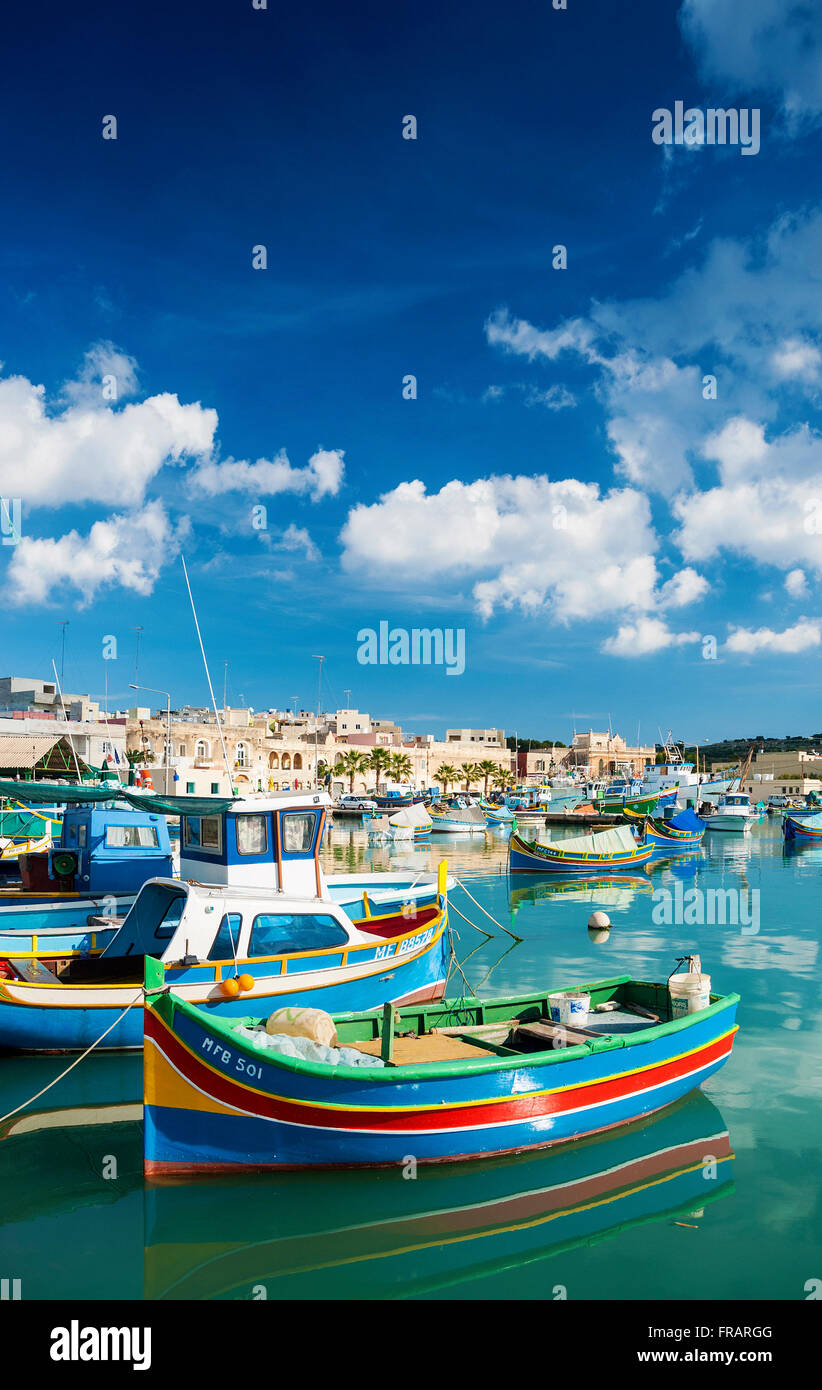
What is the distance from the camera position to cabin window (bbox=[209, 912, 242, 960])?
1250cm

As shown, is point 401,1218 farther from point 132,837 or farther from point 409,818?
point 409,818

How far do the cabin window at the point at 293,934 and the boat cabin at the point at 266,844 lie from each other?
150cm

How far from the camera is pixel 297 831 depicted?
15.2m

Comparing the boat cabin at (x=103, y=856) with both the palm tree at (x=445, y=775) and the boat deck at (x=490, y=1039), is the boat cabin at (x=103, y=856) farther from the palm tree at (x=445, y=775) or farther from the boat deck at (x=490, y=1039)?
the palm tree at (x=445, y=775)

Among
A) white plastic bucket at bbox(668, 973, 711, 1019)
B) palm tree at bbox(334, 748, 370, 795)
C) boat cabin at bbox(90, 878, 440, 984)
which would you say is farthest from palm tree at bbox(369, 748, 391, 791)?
white plastic bucket at bbox(668, 973, 711, 1019)

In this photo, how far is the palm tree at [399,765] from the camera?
129 metres

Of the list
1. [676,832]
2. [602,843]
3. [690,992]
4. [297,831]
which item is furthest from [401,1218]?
[676,832]

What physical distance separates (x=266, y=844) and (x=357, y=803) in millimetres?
91975

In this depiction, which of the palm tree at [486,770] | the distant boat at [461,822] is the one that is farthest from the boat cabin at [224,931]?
the palm tree at [486,770]

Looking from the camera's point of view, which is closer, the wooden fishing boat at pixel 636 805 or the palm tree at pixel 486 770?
the wooden fishing boat at pixel 636 805

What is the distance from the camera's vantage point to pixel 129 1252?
7.71 m

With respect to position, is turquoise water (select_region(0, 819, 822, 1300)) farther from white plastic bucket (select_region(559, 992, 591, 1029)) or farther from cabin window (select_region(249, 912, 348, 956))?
cabin window (select_region(249, 912, 348, 956))

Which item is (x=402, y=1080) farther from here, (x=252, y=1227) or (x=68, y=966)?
(x=68, y=966)

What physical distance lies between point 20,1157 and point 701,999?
8.77 meters
